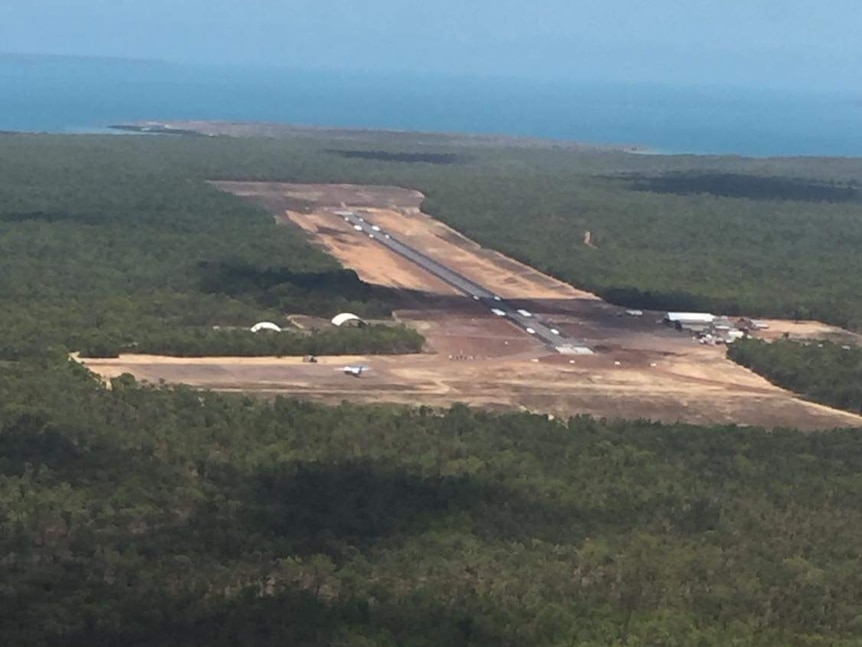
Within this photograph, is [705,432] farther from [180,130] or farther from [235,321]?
[180,130]

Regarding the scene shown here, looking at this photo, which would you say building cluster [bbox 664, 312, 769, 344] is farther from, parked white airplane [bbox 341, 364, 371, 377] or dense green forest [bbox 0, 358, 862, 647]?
parked white airplane [bbox 341, 364, 371, 377]

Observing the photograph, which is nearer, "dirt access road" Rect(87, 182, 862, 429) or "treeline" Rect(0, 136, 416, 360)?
"dirt access road" Rect(87, 182, 862, 429)

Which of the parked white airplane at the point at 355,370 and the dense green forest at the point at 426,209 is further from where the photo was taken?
the dense green forest at the point at 426,209

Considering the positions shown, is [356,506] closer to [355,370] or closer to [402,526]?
[402,526]

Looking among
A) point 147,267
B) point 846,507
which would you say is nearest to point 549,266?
point 147,267

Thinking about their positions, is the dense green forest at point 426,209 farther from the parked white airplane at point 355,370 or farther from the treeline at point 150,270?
the parked white airplane at point 355,370

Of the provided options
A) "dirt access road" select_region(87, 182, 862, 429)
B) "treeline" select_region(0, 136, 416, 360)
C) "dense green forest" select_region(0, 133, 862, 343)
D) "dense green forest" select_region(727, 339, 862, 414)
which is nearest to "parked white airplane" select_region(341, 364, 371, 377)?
"dirt access road" select_region(87, 182, 862, 429)

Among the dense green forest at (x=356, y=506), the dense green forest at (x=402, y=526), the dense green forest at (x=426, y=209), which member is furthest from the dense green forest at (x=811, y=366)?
the dense green forest at (x=426, y=209)
